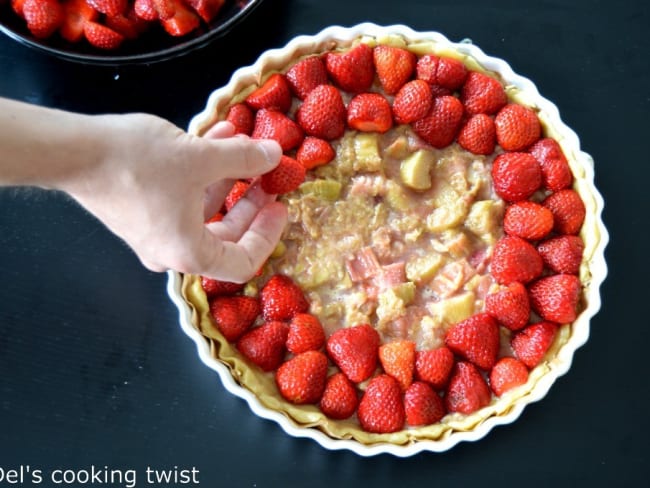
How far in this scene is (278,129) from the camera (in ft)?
5.81

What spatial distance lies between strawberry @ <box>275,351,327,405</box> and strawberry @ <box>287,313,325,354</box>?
0.02 meters

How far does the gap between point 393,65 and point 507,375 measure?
75 cm

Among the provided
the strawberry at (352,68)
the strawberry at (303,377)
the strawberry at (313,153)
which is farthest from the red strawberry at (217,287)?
the strawberry at (352,68)

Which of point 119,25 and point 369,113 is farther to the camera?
point 119,25

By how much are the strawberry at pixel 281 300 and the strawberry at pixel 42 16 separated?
84 cm

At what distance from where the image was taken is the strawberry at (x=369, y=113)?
1.79 metres

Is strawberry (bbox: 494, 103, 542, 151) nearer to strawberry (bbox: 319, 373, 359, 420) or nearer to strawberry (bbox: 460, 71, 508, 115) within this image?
strawberry (bbox: 460, 71, 508, 115)

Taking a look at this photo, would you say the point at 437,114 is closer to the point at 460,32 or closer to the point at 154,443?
the point at 460,32

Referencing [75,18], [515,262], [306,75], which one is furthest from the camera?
[75,18]

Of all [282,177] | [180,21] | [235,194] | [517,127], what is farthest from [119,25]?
[517,127]

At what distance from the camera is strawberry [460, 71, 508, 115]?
1.83 meters

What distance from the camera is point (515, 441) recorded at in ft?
5.94

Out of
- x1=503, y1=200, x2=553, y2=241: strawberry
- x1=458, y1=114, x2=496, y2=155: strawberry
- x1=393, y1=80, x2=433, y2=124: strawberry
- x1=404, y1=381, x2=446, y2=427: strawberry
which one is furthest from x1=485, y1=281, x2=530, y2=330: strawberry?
x1=393, y1=80, x2=433, y2=124: strawberry

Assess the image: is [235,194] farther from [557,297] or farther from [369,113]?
[557,297]
